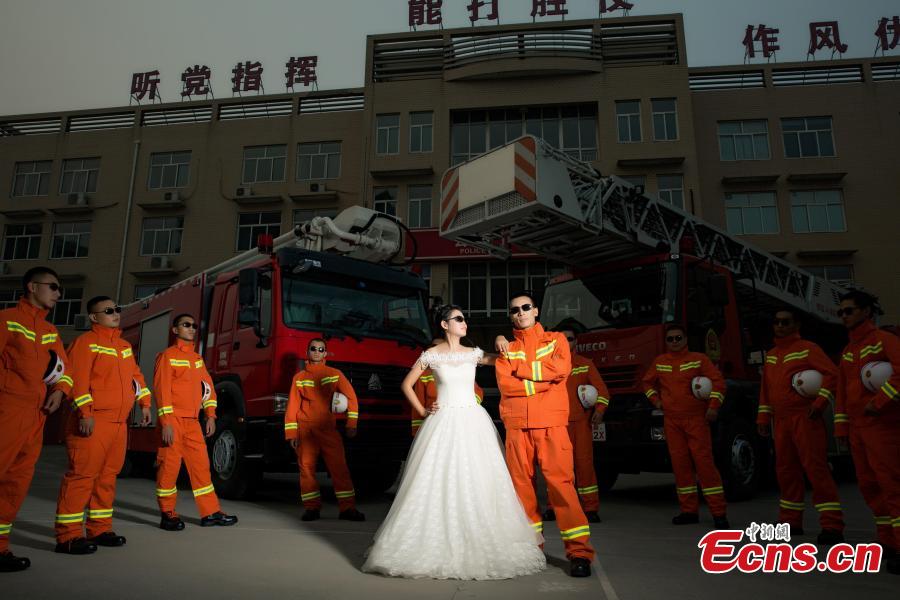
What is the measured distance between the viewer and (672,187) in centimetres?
2292

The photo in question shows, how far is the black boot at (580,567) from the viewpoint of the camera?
12.5 feet

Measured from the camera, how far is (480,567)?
364 centimetres

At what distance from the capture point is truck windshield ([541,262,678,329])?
23.4 ft

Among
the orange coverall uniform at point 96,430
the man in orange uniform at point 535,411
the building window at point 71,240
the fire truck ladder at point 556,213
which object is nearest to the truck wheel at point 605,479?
the fire truck ladder at point 556,213

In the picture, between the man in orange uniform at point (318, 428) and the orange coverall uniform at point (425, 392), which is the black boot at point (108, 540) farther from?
the orange coverall uniform at point (425, 392)

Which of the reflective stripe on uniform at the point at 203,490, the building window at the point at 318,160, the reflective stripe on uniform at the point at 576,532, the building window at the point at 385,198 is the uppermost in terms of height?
the building window at the point at 318,160

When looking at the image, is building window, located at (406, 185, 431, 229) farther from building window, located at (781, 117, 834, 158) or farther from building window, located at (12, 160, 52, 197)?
building window, located at (12, 160, 52, 197)

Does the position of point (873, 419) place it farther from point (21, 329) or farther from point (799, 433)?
point (21, 329)

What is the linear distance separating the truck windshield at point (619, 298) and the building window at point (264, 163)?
20364 millimetres

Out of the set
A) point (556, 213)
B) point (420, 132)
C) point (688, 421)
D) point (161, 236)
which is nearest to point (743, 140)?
point (420, 132)

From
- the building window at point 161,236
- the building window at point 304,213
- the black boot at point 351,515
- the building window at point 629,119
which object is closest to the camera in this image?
the black boot at point 351,515

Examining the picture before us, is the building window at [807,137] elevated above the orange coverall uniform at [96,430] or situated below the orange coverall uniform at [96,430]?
above

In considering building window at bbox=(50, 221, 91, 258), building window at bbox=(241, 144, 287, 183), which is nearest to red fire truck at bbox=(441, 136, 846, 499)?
building window at bbox=(241, 144, 287, 183)

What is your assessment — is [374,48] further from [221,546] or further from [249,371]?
[221,546]
